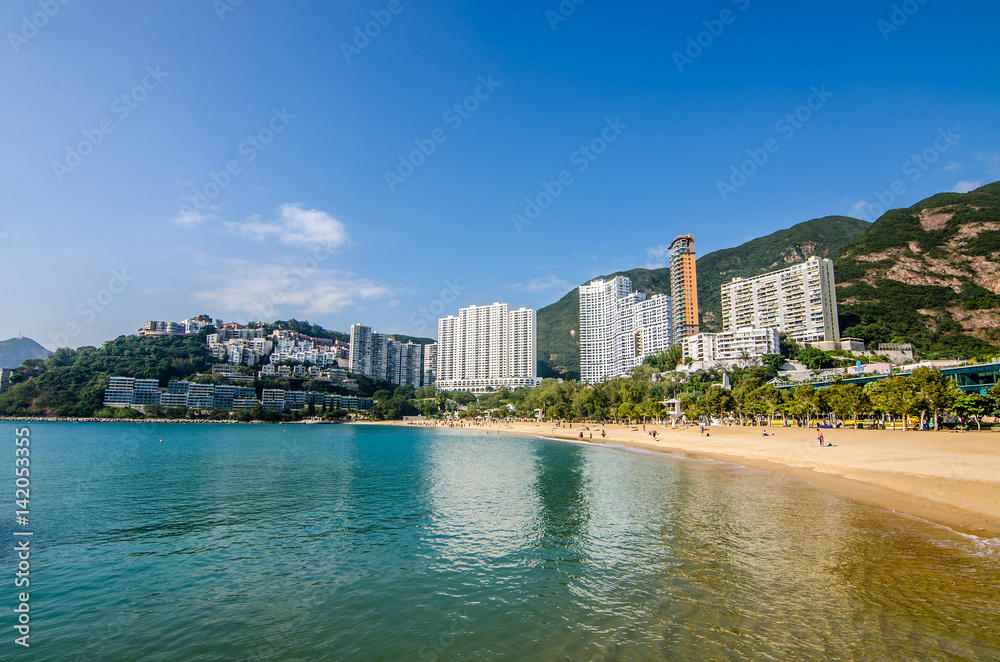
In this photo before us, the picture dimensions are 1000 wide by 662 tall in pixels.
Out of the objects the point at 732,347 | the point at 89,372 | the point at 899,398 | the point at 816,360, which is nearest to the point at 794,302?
the point at 732,347

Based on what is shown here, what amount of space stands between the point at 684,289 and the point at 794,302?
104 feet

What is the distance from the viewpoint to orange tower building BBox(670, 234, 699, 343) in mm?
153375

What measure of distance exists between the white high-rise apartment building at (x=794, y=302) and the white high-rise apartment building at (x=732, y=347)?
10.8 m

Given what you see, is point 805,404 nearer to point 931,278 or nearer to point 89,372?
point 931,278

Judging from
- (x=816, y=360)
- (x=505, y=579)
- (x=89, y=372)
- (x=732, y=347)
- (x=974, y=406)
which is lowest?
(x=505, y=579)

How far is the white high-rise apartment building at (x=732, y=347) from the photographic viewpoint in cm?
11962

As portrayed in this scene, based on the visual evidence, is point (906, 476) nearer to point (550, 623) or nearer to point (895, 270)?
point (550, 623)

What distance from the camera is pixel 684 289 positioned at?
6132 inches

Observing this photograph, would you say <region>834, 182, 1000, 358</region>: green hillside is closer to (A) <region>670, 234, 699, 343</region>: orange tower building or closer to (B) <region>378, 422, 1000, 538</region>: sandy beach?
(A) <region>670, 234, 699, 343</region>: orange tower building

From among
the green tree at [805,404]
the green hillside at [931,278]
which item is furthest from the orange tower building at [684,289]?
the green tree at [805,404]

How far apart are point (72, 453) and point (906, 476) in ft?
222

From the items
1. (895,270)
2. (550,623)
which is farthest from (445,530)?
(895,270)

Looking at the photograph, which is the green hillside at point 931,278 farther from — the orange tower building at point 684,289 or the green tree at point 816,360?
the orange tower building at point 684,289

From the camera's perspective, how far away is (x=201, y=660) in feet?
28.4
